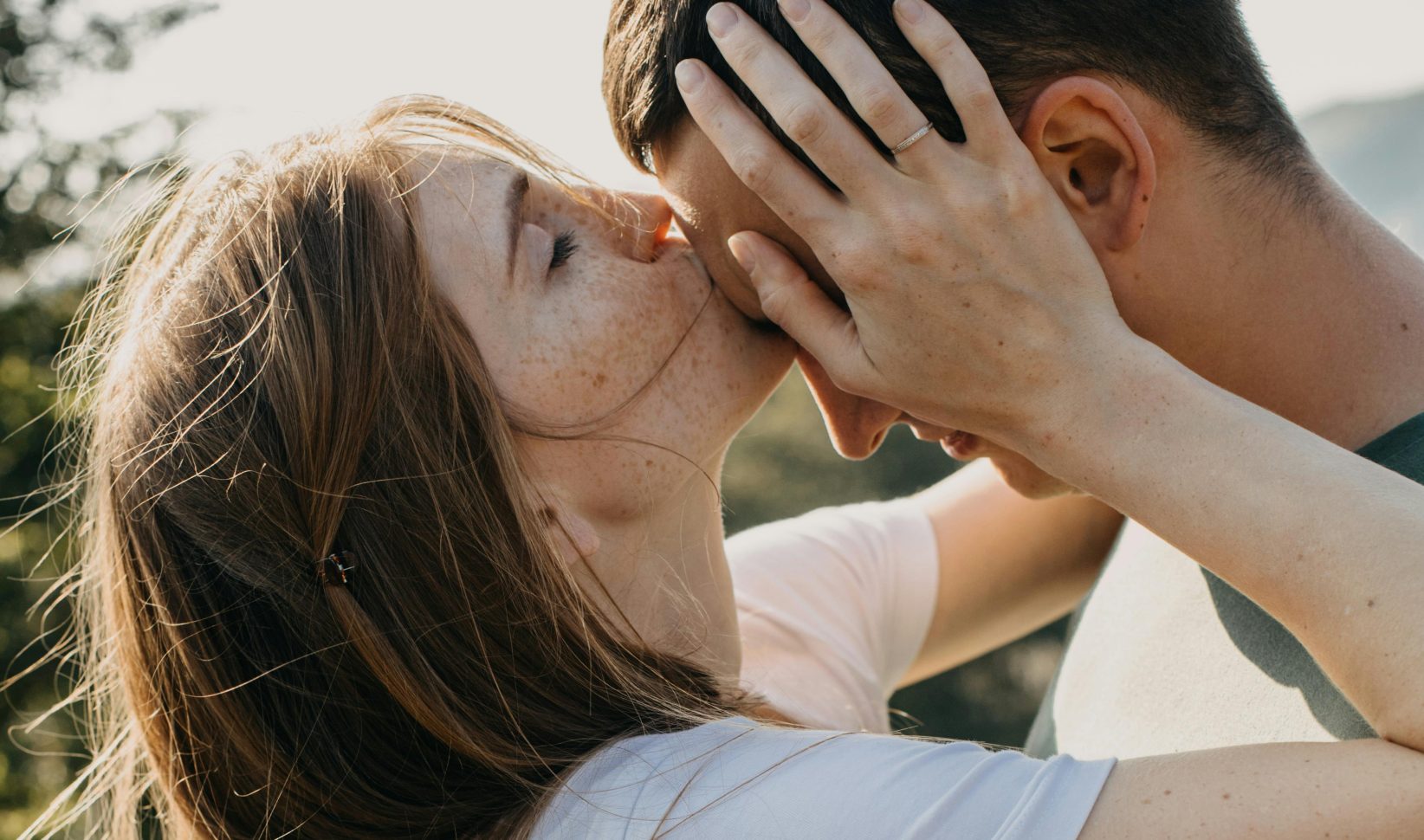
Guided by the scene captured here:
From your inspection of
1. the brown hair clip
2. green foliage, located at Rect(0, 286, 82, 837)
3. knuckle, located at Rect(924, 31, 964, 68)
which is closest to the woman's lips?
knuckle, located at Rect(924, 31, 964, 68)

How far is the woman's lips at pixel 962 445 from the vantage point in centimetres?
237

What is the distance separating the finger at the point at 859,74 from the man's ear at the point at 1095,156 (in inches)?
9.7

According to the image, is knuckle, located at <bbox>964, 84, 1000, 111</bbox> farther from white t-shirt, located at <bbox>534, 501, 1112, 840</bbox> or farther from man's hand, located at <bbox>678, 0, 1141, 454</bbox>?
white t-shirt, located at <bbox>534, 501, 1112, 840</bbox>

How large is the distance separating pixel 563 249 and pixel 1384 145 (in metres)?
7.66

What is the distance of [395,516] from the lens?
188 centimetres

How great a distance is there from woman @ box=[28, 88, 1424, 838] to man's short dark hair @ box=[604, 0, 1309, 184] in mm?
361

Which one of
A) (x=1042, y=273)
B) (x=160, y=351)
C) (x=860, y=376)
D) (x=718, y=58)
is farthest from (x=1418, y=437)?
(x=160, y=351)

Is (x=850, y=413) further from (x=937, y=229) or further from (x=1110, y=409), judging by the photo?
(x=1110, y=409)

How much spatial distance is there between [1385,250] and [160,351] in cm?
223

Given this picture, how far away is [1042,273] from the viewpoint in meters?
1.75

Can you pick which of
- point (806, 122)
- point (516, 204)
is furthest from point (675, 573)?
point (806, 122)

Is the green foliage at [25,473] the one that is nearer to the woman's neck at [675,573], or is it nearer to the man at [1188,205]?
the woman's neck at [675,573]

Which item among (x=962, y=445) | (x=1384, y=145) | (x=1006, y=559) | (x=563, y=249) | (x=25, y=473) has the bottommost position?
(x=25, y=473)

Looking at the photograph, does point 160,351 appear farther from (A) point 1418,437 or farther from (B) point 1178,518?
(A) point 1418,437
